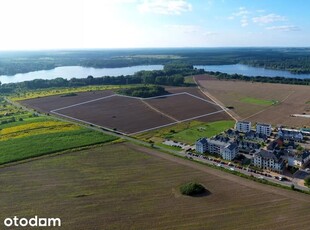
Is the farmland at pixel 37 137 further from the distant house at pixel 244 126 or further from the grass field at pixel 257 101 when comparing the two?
the grass field at pixel 257 101

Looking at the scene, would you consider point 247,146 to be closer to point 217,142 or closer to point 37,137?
point 217,142

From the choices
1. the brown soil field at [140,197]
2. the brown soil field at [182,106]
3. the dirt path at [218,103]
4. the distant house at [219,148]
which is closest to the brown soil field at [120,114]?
the brown soil field at [182,106]

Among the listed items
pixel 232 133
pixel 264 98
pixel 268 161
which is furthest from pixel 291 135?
pixel 264 98

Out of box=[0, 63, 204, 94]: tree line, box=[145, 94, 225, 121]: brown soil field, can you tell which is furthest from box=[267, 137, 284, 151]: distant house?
box=[0, 63, 204, 94]: tree line

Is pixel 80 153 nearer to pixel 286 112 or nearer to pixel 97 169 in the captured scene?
pixel 97 169

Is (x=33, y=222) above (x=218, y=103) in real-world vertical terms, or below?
below

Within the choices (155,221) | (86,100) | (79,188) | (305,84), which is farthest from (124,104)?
(305,84)
